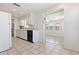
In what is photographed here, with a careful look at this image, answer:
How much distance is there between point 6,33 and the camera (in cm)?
377

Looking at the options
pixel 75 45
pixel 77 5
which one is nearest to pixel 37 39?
pixel 75 45

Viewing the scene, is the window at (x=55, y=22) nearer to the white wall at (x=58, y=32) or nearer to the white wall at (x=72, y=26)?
the white wall at (x=58, y=32)

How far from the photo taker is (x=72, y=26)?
12.2ft

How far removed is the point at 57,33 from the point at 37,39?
4103 millimetres

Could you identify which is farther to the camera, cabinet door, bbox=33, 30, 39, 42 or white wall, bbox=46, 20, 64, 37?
white wall, bbox=46, 20, 64, 37

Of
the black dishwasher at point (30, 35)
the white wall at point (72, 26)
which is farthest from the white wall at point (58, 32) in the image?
the white wall at point (72, 26)

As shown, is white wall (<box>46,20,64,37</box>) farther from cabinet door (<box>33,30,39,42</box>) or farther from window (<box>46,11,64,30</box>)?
cabinet door (<box>33,30,39,42</box>)

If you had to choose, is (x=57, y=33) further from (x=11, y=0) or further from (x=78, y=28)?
(x=11, y=0)

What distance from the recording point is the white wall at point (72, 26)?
358 cm

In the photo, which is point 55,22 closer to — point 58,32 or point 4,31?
point 58,32

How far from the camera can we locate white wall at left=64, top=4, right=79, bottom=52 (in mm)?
3582

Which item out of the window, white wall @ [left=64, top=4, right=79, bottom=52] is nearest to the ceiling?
white wall @ [left=64, top=4, right=79, bottom=52]

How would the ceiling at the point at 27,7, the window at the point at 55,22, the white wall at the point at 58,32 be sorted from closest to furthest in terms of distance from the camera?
1. the ceiling at the point at 27,7
2. the white wall at the point at 58,32
3. the window at the point at 55,22

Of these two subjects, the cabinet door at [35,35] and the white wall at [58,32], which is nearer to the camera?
the cabinet door at [35,35]
